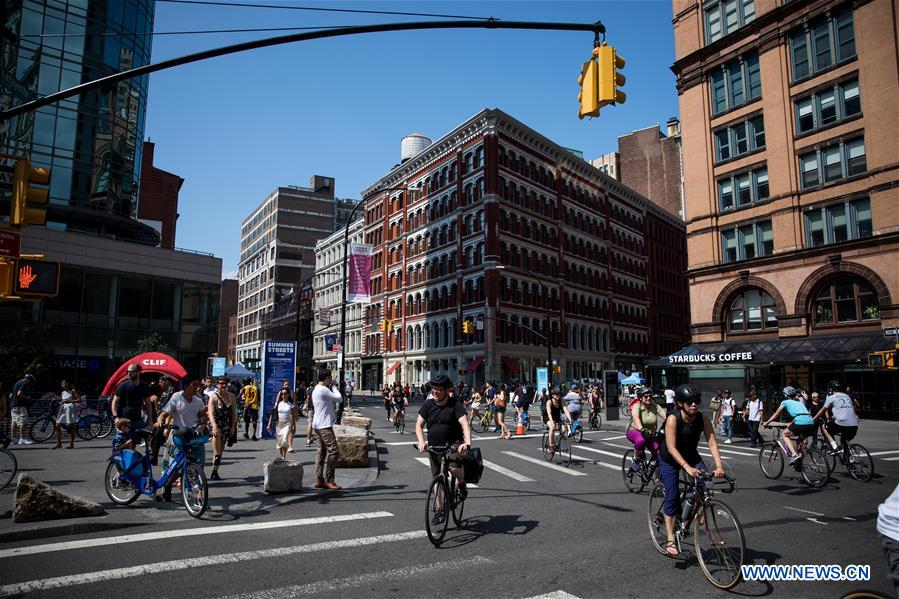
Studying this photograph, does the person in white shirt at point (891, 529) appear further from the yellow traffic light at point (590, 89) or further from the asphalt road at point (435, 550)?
the yellow traffic light at point (590, 89)

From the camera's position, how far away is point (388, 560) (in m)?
6.14

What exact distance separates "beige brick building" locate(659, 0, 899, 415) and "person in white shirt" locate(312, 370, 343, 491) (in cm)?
2684

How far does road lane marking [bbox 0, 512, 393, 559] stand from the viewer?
21.2ft

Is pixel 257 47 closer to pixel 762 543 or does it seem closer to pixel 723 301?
pixel 762 543

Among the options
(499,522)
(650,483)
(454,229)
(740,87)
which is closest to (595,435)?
(650,483)

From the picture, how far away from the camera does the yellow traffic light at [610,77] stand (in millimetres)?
7883

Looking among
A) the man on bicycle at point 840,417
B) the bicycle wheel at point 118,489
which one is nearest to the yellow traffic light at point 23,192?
the bicycle wheel at point 118,489

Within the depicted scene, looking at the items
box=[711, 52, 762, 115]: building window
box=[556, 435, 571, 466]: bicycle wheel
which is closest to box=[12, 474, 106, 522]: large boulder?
box=[556, 435, 571, 466]: bicycle wheel

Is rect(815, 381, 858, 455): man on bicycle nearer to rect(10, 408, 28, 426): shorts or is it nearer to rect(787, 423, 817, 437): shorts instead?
rect(787, 423, 817, 437): shorts

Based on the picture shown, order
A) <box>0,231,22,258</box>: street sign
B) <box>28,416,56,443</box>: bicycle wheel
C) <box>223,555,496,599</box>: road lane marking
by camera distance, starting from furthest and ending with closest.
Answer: <box>28,416,56,443</box>: bicycle wheel
<box>0,231,22,258</box>: street sign
<box>223,555,496,599</box>: road lane marking

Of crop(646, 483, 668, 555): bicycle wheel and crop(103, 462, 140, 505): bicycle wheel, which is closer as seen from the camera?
crop(646, 483, 668, 555): bicycle wheel

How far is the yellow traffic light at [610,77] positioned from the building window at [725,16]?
34.7 meters

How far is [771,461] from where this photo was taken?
12055 mm

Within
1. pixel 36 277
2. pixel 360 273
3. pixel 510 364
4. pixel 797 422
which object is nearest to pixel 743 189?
pixel 510 364
